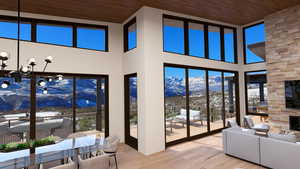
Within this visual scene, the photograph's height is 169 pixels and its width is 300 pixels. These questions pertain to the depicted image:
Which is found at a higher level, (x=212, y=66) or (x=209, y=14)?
(x=209, y=14)

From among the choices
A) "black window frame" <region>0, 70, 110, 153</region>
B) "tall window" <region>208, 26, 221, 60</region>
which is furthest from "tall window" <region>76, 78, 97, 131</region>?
"tall window" <region>208, 26, 221, 60</region>

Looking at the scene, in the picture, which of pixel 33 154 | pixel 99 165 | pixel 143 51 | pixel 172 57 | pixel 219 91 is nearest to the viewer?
pixel 99 165

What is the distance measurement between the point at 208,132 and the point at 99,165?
4829 millimetres

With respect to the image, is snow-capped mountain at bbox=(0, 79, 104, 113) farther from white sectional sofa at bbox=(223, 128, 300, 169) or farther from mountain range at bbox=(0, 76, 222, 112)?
white sectional sofa at bbox=(223, 128, 300, 169)

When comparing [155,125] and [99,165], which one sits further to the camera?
[155,125]

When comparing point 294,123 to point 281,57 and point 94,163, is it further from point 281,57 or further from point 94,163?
point 94,163

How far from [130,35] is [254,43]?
17.9 ft

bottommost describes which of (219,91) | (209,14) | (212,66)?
(219,91)

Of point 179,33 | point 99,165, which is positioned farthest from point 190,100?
point 99,165

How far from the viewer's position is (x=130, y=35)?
5.73 m

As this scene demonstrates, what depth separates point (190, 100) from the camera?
A: 228 inches

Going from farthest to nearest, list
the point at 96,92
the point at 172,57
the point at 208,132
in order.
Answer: the point at 208,132 → the point at 96,92 → the point at 172,57

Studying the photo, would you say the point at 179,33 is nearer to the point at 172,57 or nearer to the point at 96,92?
the point at 172,57

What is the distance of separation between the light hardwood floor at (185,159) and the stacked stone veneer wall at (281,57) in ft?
8.63
